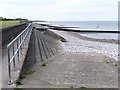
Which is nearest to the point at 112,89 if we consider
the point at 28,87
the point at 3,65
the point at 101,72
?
the point at 28,87

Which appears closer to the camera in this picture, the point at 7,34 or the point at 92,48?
the point at 7,34

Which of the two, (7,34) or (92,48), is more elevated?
(7,34)

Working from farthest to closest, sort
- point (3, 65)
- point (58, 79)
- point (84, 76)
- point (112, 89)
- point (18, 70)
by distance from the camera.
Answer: point (84, 76) → point (58, 79) → point (3, 65) → point (18, 70) → point (112, 89)

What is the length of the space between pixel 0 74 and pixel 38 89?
158cm

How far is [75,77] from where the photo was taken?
35.0 feet

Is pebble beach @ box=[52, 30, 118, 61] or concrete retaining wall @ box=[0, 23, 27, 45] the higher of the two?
concrete retaining wall @ box=[0, 23, 27, 45]

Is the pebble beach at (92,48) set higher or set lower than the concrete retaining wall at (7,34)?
lower

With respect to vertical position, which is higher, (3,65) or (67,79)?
(3,65)

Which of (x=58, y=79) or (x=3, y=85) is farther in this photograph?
(x=58, y=79)

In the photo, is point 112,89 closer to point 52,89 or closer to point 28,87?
point 52,89

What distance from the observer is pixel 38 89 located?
691cm

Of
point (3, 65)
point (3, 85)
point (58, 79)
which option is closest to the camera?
point (3, 85)

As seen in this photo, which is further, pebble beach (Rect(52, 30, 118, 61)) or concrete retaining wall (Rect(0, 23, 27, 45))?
pebble beach (Rect(52, 30, 118, 61))

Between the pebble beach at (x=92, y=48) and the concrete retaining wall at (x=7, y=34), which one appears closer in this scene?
the concrete retaining wall at (x=7, y=34)
